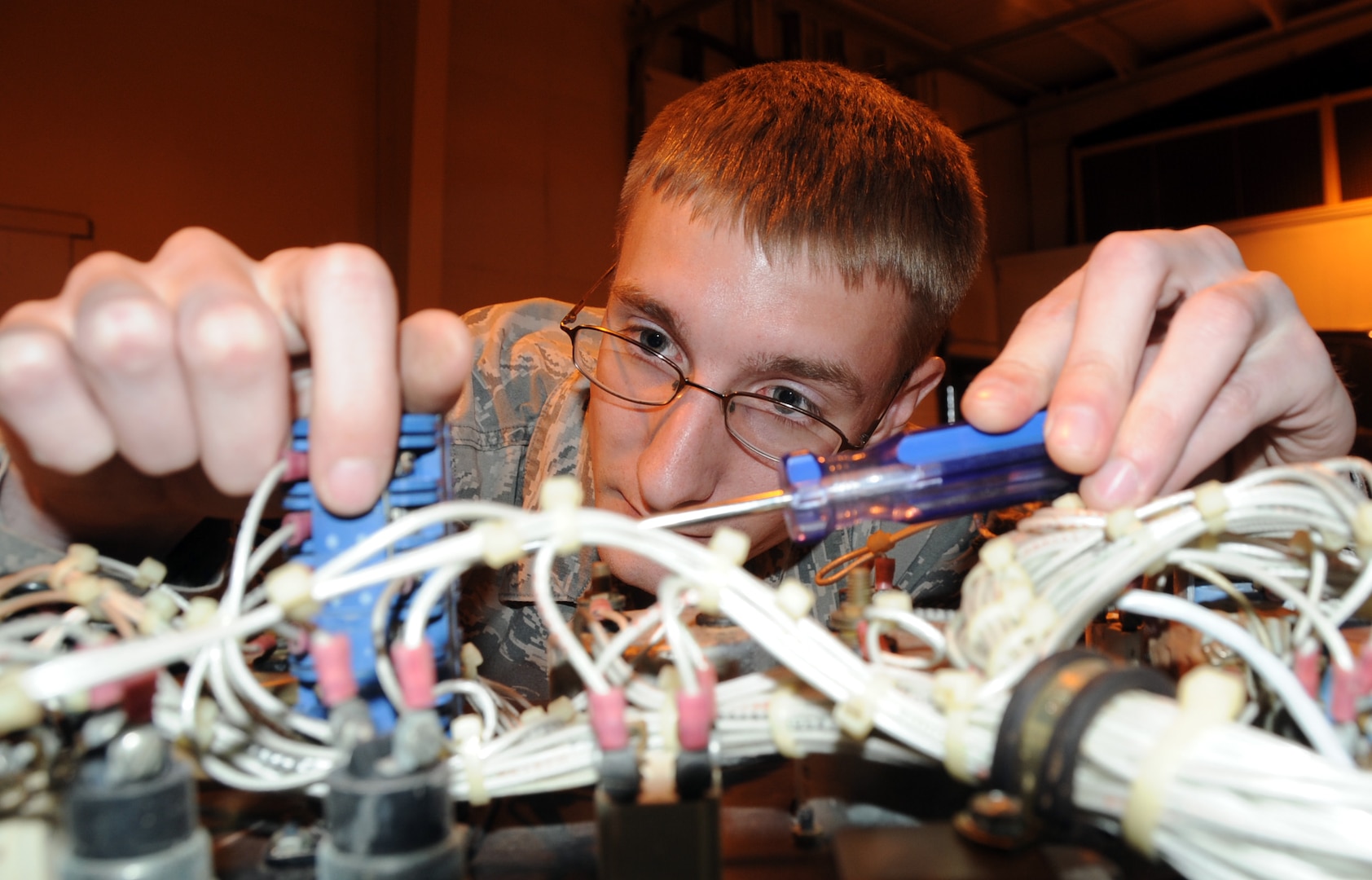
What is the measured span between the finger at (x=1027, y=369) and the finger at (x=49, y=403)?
52 cm

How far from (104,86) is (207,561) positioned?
2.51 m

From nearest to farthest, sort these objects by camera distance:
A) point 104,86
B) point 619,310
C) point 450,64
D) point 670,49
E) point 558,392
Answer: point 619,310, point 558,392, point 104,86, point 450,64, point 670,49

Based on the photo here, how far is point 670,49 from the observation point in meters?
4.05

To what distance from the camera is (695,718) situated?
0.34m

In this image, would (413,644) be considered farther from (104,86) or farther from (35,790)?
(104,86)

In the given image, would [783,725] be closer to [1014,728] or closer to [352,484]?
[1014,728]

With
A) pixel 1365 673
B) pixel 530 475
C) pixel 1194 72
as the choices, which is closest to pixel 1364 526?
pixel 1365 673

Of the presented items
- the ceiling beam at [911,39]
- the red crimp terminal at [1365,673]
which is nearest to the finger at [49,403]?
the red crimp terminal at [1365,673]

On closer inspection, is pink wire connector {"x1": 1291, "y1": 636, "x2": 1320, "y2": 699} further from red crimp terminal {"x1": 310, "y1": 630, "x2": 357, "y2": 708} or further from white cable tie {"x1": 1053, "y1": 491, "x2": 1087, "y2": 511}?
red crimp terminal {"x1": 310, "y1": 630, "x2": 357, "y2": 708}

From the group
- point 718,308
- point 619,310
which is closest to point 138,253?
point 619,310

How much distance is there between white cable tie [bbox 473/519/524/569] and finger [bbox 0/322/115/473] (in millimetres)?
262

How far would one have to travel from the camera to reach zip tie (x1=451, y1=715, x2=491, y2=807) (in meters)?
0.37

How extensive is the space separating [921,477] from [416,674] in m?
0.34

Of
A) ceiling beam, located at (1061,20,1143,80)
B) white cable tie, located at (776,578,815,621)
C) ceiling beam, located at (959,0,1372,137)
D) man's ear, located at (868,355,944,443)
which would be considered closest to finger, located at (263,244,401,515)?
white cable tie, located at (776,578,815,621)
